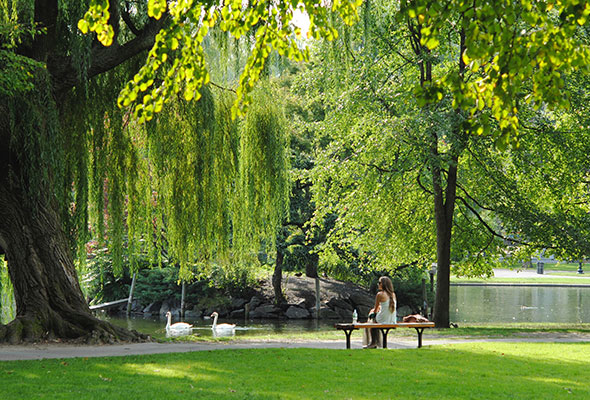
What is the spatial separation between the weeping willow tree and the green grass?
2879mm

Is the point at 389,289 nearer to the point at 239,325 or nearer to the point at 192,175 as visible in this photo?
the point at 192,175

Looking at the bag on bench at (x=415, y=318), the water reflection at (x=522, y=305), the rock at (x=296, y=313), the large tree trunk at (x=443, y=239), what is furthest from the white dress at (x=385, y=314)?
the water reflection at (x=522, y=305)

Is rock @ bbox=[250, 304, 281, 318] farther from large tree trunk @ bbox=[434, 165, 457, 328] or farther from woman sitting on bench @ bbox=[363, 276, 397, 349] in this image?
woman sitting on bench @ bbox=[363, 276, 397, 349]

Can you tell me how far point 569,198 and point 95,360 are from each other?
19212 mm

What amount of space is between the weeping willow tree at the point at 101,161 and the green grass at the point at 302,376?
9.45 feet

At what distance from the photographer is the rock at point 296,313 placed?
3166 centimetres

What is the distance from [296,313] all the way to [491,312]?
11.4m

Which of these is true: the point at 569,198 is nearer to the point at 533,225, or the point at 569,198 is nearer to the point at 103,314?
the point at 533,225

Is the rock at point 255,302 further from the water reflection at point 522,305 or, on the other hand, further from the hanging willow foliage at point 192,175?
the hanging willow foliage at point 192,175

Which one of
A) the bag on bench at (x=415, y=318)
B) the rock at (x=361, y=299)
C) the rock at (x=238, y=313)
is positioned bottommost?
the rock at (x=238, y=313)

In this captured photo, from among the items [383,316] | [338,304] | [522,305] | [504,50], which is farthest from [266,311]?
[504,50]

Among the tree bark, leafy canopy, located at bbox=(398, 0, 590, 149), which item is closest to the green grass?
leafy canopy, located at bbox=(398, 0, 590, 149)

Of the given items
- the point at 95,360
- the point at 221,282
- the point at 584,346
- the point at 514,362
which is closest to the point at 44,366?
the point at 95,360

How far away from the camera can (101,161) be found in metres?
13.6
